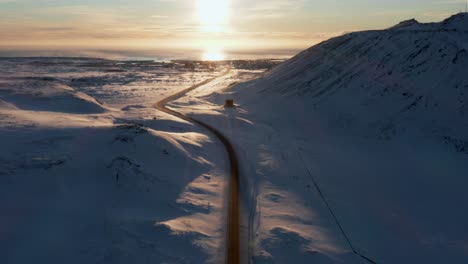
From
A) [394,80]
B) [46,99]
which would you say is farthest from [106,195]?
[394,80]

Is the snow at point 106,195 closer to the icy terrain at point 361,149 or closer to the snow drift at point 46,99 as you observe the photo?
the icy terrain at point 361,149

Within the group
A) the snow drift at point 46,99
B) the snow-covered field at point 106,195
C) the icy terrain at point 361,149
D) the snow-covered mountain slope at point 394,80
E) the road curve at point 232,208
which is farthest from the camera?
the snow drift at point 46,99

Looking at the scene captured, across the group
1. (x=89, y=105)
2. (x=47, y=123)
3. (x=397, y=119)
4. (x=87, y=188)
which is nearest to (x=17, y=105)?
(x=89, y=105)

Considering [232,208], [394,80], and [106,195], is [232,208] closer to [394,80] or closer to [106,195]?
[106,195]

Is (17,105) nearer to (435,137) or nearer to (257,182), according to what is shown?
(257,182)

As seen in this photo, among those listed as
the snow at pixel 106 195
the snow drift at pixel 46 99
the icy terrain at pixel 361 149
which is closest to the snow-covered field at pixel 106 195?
the snow at pixel 106 195

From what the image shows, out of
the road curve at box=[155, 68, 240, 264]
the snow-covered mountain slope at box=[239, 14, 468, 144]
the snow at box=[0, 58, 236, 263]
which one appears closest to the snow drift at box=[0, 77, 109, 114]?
the snow at box=[0, 58, 236, 263]

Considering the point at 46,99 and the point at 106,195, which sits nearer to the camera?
the point at 106,195
